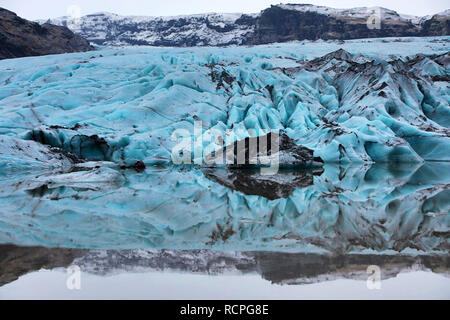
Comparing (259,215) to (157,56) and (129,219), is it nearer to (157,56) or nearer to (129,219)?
(129,219)

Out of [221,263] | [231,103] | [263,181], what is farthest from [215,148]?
[221,263]

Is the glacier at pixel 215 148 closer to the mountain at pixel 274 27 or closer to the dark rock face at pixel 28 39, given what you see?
the dark rock face at pixel 28 39

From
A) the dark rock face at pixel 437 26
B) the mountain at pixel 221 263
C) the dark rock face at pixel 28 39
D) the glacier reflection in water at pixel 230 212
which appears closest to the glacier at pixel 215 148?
the glacier reflection in water at pixel 230 212

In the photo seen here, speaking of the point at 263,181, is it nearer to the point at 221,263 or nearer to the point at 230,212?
the point at 230,212

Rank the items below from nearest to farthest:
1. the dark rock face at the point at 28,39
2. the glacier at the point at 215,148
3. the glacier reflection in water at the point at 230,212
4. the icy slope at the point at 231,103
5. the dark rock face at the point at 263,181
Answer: the glacier reflection in water at the point at 230,212 < the glacier at the point at 215,148 < the dark rock face at the point at 263,181 < the icy slope at the point at 231,103 < the dark rock face at the point at 28,39

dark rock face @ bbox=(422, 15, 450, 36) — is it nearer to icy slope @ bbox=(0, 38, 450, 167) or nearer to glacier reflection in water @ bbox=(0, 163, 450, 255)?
icy slope @ bbox=(0, 38, 450, 167)

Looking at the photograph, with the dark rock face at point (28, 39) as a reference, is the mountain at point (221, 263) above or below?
below

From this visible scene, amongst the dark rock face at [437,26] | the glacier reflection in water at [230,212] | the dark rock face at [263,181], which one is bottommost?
the dark rock face at [263,181]
